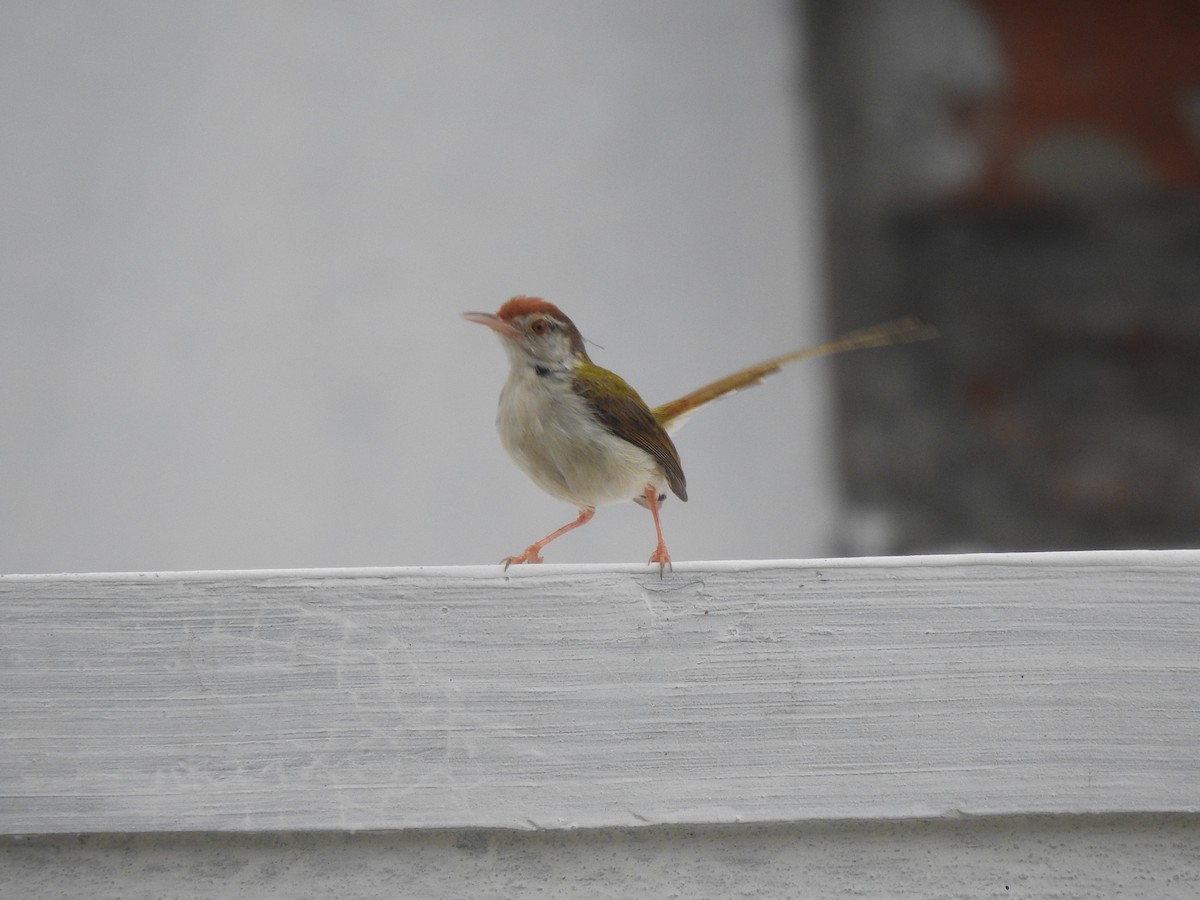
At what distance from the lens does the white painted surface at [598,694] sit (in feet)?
3.28

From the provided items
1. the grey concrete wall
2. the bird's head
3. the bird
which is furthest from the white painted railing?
the grey concrete wall

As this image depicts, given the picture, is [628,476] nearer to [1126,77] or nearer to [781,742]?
[781,742]

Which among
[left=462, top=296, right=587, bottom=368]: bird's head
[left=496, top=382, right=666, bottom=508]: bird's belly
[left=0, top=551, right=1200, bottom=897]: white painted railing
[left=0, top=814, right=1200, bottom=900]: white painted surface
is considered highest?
[left=462, top=296, right=587, bottom=368]: bird's head

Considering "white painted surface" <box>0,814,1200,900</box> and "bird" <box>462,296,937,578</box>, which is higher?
"bird" <box>462,296,937,578</box>

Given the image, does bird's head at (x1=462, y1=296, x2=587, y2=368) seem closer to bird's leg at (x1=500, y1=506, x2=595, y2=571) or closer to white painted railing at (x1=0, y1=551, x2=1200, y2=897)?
bird's leg at (x1=500, y1=506, x2=595, y2=571)

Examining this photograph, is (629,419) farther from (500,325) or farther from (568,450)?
(500,325)

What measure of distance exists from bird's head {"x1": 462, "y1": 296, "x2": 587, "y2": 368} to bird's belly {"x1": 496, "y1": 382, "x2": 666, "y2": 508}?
1.8 inches

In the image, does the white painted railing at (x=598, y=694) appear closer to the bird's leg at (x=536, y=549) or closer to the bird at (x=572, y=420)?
the bird's leg at (x=536, y=549)

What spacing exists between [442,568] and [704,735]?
0.85 feet

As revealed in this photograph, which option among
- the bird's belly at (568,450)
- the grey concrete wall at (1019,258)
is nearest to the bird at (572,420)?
the bird's belly at (568,450)

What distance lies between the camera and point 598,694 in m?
1.00

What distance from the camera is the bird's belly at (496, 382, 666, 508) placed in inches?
58.1

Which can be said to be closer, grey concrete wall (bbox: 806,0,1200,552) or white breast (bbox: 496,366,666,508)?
white breast (bbox: 496,366,666,508)

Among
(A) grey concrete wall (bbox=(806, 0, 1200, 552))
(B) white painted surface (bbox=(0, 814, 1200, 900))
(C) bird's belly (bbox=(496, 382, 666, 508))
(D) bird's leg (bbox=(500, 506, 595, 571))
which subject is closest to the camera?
(B) white painted surface (bbox=(0, 814, 1200, 900))
